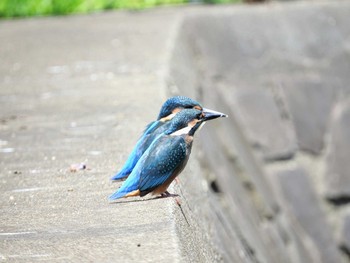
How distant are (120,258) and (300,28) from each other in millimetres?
4717

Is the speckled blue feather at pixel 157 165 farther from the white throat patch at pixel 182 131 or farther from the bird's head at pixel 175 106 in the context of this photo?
the bird's head at pixel 175 106

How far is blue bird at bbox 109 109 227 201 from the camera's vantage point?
3070mm

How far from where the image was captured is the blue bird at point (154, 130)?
3.27 metres

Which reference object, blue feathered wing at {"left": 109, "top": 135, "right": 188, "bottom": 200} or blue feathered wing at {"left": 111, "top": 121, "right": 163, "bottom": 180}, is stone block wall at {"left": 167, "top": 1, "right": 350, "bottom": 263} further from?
blue feathered wing at {"left": 109, "top": 135, "right": 188, "bottom": 200}

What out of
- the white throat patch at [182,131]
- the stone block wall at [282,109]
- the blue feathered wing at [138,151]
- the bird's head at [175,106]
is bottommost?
the stone block wall at [282,109]

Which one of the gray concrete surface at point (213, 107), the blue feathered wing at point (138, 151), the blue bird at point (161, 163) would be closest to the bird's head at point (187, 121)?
the blue bird at point (161, 163)

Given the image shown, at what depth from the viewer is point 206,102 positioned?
248 inches

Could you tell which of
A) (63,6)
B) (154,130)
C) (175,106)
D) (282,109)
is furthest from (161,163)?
(63,6)

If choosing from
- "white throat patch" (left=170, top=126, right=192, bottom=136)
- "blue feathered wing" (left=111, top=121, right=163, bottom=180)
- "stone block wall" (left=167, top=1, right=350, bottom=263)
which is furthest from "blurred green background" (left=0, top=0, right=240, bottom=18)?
"white throat patch" (left=170, top=126, right=192, bottom=136)

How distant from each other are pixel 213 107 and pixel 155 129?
3.10 metres

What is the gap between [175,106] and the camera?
3432mm

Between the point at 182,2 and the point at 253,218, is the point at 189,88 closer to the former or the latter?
the point at 253,218

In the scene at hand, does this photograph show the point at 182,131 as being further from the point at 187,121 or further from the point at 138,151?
the point at 138,151

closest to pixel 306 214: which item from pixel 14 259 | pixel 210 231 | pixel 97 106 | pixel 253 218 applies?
pixel 253 218
